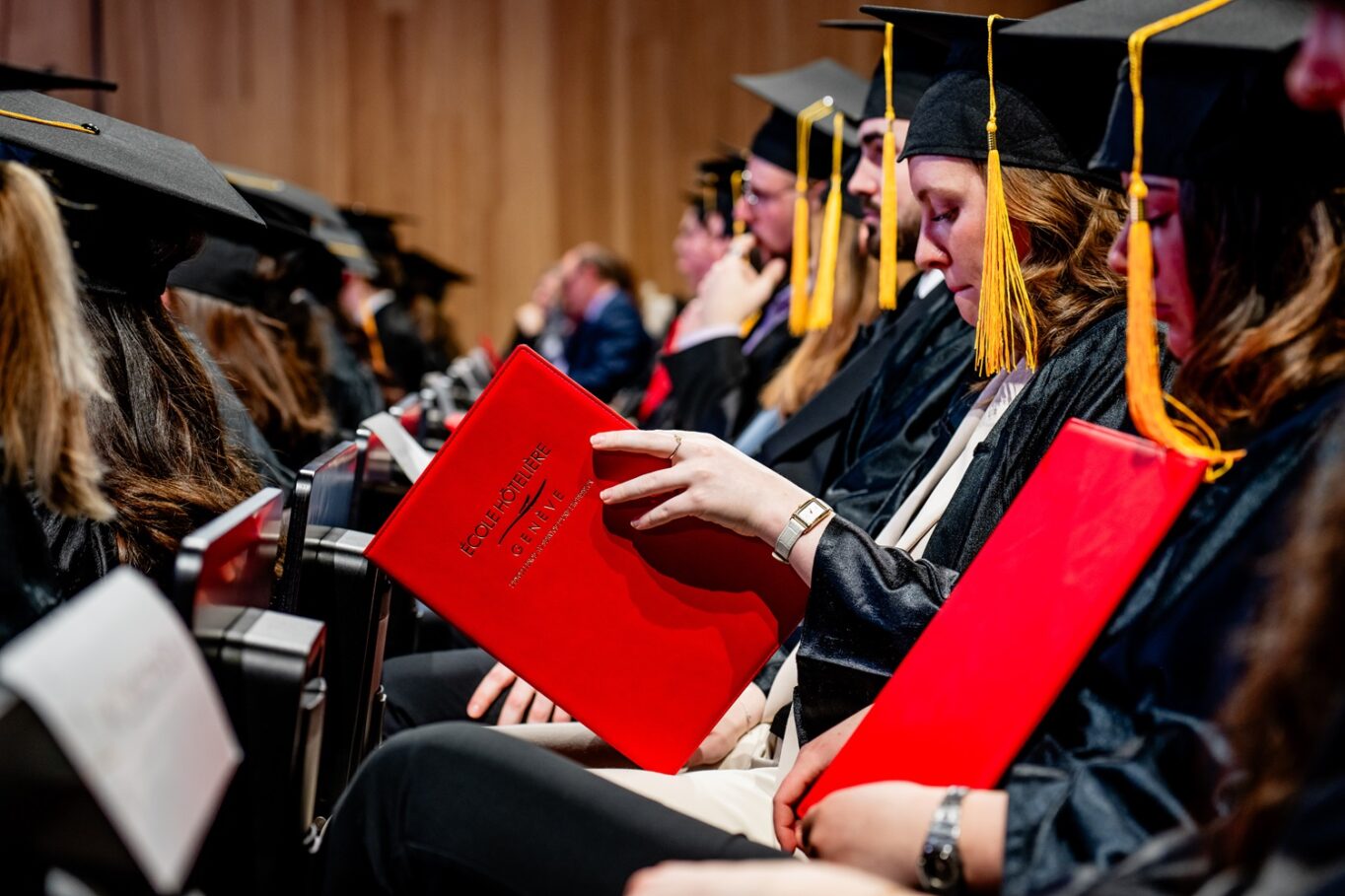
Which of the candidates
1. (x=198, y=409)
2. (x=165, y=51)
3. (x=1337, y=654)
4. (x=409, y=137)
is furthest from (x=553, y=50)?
(x=1337, y=654)

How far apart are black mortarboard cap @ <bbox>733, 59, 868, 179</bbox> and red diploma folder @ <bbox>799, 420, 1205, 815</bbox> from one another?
82.2 inches

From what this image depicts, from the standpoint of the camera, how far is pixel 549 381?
57.4 inches

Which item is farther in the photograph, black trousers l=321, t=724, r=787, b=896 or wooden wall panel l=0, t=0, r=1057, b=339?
wooden wall panel l=0, t=0, r=1057, b=339

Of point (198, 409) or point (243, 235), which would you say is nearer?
point (198, 409)

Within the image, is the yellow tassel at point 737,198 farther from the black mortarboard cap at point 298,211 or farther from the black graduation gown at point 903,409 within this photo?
the black graduation gown at point 903,409

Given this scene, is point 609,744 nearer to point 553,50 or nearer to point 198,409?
point 198,409

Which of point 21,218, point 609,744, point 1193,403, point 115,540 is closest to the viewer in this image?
point 21,218

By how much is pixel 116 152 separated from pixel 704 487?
2.97 feet

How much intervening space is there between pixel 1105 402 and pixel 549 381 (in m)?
0.68

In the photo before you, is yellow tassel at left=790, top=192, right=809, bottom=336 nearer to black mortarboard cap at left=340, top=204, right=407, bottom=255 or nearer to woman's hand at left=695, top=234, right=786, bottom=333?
woman's hand at left=695, top=234, right=786, bottom=333

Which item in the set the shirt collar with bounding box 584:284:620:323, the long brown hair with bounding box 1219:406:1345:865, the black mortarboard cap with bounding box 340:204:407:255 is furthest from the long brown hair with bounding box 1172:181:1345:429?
the shirt collar with bounding box 584:284:620:323

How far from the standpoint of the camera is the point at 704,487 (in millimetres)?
1436

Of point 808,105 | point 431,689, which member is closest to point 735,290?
point 808,105

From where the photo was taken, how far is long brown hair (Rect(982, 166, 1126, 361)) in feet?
5.49
